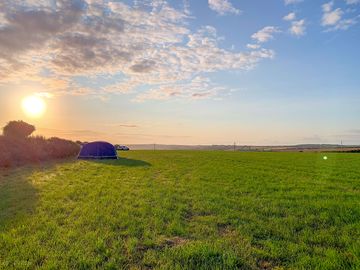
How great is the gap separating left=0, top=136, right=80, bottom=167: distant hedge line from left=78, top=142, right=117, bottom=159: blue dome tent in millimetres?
4600

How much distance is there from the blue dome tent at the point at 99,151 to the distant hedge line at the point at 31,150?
4.60 m

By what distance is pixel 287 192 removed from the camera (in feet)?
45.8

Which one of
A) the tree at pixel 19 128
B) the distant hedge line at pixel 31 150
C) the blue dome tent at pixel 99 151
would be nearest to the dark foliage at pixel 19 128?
the tree at pixel 19 128

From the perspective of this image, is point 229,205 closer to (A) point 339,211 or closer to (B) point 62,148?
(A) point 339,211

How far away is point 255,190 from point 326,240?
7.30 metres

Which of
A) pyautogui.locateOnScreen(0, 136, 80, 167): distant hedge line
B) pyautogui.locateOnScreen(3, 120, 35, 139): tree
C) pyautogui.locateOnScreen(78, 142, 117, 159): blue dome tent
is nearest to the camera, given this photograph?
pyautogui.locateOnScreen(0, 136, 80, 167): distant hedge line

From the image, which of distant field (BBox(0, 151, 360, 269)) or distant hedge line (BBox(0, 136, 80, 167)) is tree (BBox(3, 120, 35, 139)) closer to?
distant hedge line (BBox(0, 136, 80, 167))

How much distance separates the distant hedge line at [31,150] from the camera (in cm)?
3097

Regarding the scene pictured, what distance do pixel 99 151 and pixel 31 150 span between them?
8.17 m

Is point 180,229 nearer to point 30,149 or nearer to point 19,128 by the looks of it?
point 30,149

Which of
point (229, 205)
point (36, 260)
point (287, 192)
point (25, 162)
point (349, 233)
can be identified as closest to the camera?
point (36, 260)

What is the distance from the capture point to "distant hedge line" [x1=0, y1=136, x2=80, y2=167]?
31.0 meters

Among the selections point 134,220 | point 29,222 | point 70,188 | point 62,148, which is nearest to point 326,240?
point 134,220

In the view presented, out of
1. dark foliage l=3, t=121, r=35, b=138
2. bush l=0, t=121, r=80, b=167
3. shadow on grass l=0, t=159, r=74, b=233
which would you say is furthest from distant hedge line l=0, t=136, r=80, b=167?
shadow on grass l=0, t=159, r=74, b=233
